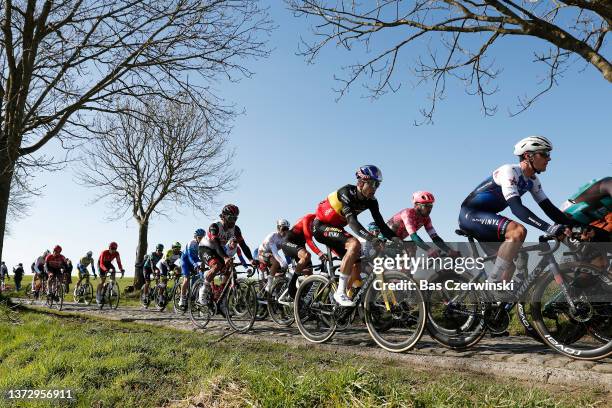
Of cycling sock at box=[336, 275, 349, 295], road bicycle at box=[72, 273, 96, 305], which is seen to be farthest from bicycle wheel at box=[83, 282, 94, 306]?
cycling sock at box=[336, 275, 349, 295]

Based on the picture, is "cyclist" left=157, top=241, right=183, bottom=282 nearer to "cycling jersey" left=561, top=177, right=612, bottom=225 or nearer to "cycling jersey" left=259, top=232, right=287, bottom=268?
"cycling jersey" left=259, top=232, right=287, bottom=268

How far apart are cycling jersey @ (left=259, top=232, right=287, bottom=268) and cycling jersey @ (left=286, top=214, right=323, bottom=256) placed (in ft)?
4.50

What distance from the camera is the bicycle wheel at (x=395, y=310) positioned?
21.1 feet

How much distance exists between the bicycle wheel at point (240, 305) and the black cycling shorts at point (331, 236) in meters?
2.42

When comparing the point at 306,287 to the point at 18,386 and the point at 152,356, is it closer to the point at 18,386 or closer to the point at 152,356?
the point at 152,356

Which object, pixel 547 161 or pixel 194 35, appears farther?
pixel 194 35

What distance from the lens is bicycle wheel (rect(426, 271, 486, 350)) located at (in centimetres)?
638

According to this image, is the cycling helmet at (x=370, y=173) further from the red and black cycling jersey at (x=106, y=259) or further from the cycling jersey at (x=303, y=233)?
the red and black cycling jersey at (x=106, y=259)

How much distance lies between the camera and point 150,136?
2739cm

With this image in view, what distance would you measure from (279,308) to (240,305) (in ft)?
2.60

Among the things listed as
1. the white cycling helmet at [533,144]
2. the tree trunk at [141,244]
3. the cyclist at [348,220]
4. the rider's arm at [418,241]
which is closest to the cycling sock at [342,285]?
the cyclist at [348,220]

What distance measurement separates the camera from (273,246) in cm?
1101

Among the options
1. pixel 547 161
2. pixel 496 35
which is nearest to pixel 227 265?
pixel 547 161

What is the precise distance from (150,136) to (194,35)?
15019mm
